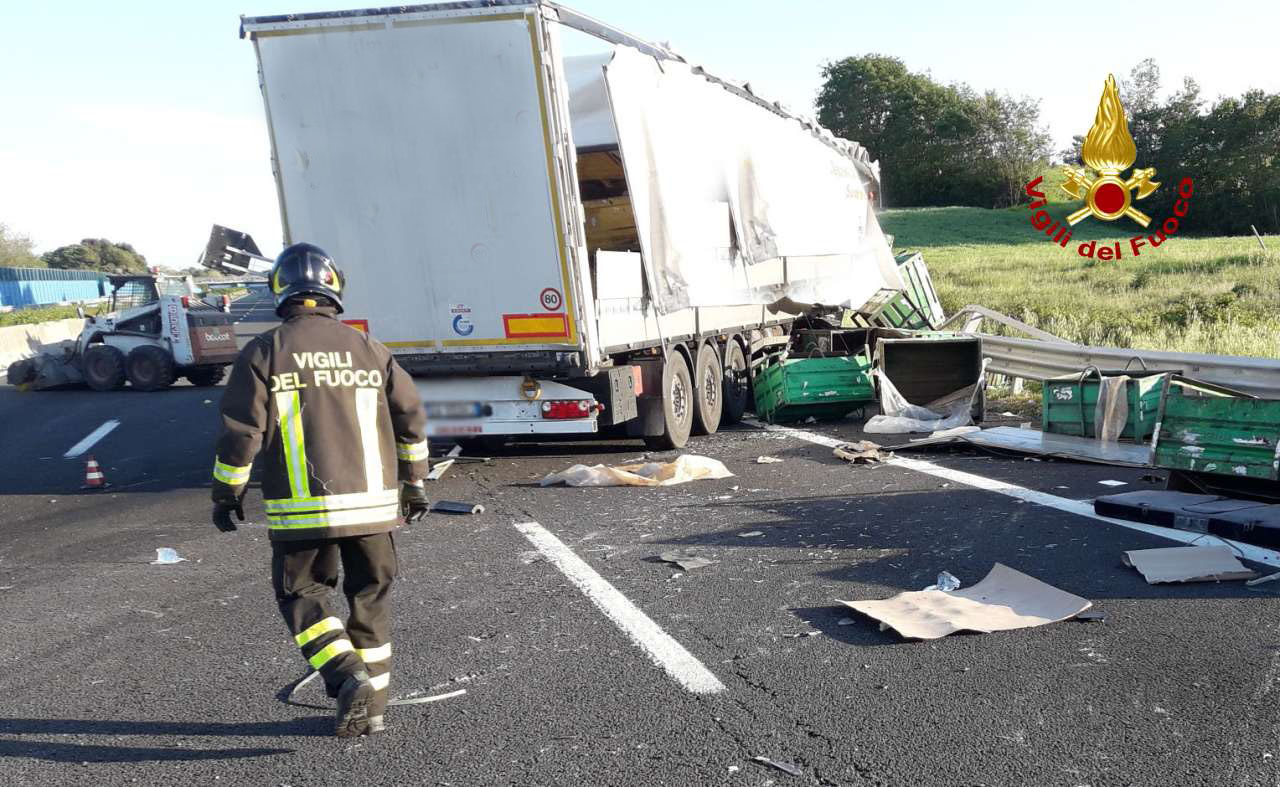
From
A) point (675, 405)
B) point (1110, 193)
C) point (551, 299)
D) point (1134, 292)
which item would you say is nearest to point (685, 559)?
point (551, 299)

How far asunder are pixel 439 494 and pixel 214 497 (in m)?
4.86

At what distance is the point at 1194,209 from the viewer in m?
Answer: 57.9

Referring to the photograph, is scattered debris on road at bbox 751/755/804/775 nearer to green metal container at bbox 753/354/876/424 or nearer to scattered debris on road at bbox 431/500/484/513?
scattered debris on road at bbox 431/500/484/513

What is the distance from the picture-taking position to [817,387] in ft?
39.0

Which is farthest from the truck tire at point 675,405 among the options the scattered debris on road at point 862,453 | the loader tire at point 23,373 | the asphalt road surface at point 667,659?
the loader tire at point 23,373

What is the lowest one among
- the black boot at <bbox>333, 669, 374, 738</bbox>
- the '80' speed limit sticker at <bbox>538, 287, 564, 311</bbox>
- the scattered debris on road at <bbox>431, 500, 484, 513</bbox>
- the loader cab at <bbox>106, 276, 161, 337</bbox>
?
the scattered debris on road at <bbox>431, 500, 484, 513</bbox>

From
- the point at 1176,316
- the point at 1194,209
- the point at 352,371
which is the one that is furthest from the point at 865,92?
the point at 352,371

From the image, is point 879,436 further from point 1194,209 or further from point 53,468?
point 1194,209

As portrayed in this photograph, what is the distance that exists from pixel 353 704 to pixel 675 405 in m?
6.94

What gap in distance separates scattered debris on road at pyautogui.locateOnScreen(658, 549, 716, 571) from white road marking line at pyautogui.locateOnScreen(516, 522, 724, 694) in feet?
1.48

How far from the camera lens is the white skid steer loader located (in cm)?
2023

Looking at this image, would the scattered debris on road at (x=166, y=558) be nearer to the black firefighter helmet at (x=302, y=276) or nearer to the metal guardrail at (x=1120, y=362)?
the black firefighter helmet at (x=302, y=276)

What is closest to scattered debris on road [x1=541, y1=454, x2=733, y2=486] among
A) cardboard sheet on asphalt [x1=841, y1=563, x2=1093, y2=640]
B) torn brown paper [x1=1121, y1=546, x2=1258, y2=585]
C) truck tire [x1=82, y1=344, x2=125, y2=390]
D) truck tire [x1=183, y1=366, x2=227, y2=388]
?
cardboard sheet on asphalt [x1=841, y1=563, x2=1093, y2=640]

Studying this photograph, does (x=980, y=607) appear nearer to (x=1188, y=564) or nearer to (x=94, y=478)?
(x=1188, y=564)
